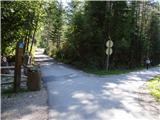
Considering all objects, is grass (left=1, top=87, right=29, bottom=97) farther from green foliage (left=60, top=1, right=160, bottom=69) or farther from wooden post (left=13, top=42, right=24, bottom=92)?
green foliage (left=60, top=1, right=160, bottom=69)

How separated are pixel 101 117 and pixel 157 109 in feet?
10.1

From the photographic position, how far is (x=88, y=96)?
1255cm

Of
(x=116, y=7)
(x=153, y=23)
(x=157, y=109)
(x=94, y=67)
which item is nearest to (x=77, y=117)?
(x=157, y=109)

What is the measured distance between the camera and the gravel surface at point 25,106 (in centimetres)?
895

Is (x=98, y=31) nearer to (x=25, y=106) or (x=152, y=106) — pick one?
(x=152, y=106)

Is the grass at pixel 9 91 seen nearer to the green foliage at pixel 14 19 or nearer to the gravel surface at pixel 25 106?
the gravel surface at pixel 25 106

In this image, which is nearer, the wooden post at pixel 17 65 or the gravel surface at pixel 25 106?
the gravel surface at pixel 25 106

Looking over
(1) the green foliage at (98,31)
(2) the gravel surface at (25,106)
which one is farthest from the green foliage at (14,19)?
(1) the green foliage at (98,31)

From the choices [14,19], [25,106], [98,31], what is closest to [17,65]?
[25,106]

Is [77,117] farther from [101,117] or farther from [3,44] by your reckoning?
[3,44]

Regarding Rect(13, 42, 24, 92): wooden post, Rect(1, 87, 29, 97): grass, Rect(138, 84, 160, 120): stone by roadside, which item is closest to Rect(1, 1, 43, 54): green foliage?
Rect(13, 42, 24, 92): wooden post

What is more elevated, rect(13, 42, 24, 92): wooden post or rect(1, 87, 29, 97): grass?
rect(13, 42, 24, 92): wooden post

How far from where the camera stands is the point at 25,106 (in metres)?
10.4

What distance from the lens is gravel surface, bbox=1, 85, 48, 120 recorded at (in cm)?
895
